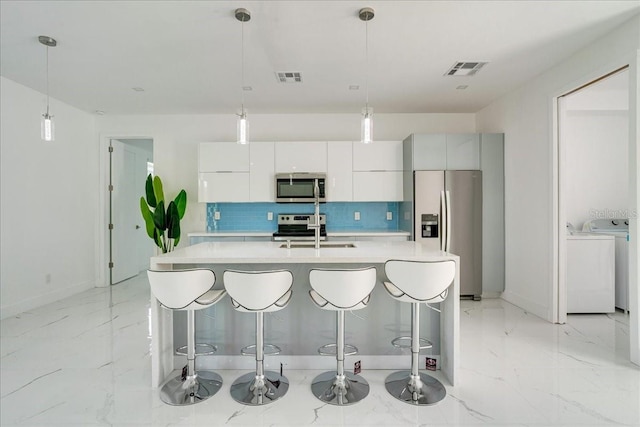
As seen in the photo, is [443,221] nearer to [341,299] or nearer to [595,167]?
[595,167]

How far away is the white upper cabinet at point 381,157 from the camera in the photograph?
482cm

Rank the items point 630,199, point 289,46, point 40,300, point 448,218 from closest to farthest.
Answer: point 630,199 → point 289,46 → point 40,300 → point 448,218

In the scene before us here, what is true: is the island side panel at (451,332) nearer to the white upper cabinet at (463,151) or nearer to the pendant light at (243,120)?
the pendant light at (243,120)

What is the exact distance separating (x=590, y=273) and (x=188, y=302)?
4.25 meters

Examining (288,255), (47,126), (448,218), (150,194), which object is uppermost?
(47,126)

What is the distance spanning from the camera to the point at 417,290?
212cm

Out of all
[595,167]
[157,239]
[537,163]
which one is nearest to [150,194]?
[157,239]

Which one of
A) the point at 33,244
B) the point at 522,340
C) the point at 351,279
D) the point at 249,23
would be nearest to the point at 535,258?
the point at 522,340

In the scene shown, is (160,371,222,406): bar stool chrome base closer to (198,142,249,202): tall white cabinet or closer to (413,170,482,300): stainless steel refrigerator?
(198,142,249,202): tall white cabinet

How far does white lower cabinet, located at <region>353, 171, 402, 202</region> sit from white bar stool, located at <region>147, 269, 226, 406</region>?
2.90m

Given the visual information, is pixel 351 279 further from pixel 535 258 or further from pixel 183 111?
pixel 183 111

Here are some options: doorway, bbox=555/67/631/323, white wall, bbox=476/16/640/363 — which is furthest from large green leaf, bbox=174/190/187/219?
doorway, bbox=555/67/631/323

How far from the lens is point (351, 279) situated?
2.08 m

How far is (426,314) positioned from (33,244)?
463cm
